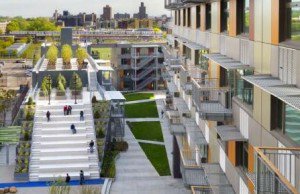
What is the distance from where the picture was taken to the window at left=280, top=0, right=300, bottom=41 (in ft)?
34.8

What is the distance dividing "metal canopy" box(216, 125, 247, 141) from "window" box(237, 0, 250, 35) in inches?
104

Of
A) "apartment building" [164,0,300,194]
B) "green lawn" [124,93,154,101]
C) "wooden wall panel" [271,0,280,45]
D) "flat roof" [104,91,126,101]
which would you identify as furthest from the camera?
"green lawn" [124,93,154,101]

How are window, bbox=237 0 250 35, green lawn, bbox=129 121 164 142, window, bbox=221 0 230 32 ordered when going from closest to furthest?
window, bbox=237 0 250 35, window, bbox=221 0 230 32, green lawn, bbox=129 121 164 142

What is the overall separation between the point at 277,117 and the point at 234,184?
468cm

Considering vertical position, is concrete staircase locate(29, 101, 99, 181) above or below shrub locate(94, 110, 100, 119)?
below

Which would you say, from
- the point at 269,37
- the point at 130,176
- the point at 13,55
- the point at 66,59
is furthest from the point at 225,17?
the point at 13,55

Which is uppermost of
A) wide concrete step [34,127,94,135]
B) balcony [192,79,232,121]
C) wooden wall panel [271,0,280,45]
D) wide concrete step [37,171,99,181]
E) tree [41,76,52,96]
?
wooden wall panel [271,0,280,45]

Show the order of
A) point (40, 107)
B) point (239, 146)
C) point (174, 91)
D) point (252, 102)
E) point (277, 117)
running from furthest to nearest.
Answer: point (40, 107) → point (174, 91) → point (239, 146) → point (252, 102) → point (277, 117)

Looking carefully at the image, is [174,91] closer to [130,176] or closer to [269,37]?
[130,176]

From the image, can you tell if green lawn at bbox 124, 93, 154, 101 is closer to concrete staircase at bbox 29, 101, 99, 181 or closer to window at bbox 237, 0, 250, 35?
concrete staircase at bbox 29, 101, 99, 181

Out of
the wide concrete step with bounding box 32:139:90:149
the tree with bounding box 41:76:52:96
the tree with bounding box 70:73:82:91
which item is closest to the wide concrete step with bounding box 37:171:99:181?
the wide concrete step with bounding box 32:139:90:149

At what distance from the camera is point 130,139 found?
5588 cm

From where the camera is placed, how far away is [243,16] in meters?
16.2

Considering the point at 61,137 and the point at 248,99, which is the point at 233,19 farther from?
the point at 61,137
